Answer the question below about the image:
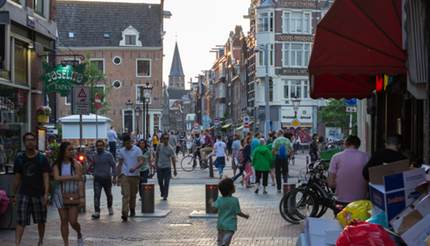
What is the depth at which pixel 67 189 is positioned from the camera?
36.0 ft

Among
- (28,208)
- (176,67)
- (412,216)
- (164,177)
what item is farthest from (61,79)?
(176,67)

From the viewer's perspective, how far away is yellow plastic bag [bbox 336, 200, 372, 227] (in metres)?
6.62

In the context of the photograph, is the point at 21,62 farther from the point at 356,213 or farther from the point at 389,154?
the point at 356,213

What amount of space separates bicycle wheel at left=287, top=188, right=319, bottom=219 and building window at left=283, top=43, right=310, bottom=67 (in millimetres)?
55231

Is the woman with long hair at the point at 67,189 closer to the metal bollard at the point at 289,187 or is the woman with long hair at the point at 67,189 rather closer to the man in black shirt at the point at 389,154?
the man in black shirt at the point at 389,154

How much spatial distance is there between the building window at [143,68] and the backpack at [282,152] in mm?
58815

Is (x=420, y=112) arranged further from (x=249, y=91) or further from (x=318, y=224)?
(x=249, y=91)

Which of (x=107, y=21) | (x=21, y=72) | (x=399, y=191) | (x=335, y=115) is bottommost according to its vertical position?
(x=399, y=191)

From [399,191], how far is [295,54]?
211ft

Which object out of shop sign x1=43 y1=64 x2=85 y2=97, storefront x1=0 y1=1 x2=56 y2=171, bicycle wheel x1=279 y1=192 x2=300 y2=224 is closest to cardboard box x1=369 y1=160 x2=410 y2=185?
bicycle wheel x1=279 y1=192 x2=300 y2=224

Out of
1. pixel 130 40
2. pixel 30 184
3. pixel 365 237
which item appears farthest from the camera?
pixel 130 40

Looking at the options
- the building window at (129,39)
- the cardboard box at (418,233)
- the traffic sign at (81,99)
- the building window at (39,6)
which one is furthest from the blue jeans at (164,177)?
the building window at (129,39)

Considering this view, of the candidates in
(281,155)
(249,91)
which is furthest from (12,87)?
(249,91)

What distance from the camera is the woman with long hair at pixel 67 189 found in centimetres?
1098
